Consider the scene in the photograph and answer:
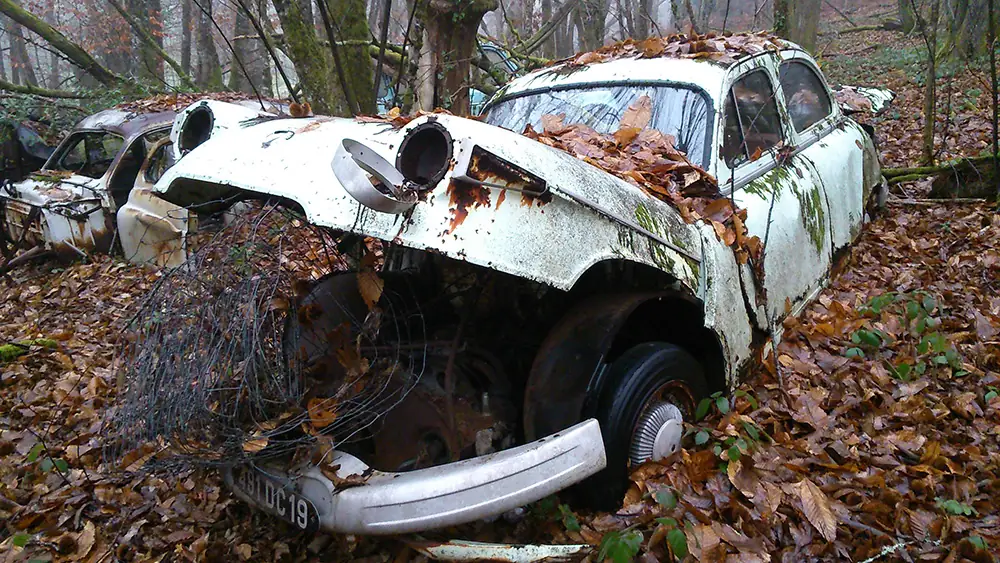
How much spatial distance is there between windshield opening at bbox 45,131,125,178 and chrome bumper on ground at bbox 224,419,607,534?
653cm

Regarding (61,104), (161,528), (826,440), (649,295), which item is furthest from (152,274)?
(61,104)

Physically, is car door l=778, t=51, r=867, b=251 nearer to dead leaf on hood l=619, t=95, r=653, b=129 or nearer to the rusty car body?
dead leaf on hood l=619, t=95, r=653, b=129

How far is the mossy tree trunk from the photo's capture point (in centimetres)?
550

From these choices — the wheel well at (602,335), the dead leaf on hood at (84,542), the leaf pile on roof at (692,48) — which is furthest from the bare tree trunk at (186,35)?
the wheel well at (602,335)

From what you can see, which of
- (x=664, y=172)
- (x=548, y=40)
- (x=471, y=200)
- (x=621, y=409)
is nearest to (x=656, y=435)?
(x=621, y=409)

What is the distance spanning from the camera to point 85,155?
736 cm

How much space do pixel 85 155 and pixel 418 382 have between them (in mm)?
6713

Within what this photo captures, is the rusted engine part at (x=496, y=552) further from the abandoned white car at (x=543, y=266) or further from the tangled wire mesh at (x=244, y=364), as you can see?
the tangled wire mesh at (x=244, y=364)

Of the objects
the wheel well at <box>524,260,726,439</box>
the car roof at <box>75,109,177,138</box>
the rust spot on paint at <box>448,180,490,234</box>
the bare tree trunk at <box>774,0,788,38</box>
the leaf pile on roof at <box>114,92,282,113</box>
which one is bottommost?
the wheel well at <box>524,260,726,439</box>

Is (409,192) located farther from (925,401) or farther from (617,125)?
(925,401)

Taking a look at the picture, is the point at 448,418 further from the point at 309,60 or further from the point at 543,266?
the point at 309,60

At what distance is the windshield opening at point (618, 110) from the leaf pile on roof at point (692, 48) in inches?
13.7

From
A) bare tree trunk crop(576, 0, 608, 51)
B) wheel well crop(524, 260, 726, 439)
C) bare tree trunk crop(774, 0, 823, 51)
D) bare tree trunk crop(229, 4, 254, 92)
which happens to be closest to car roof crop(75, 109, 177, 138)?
wheel well crop(524, 260, 726, 439)

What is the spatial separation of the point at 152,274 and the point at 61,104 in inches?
250
